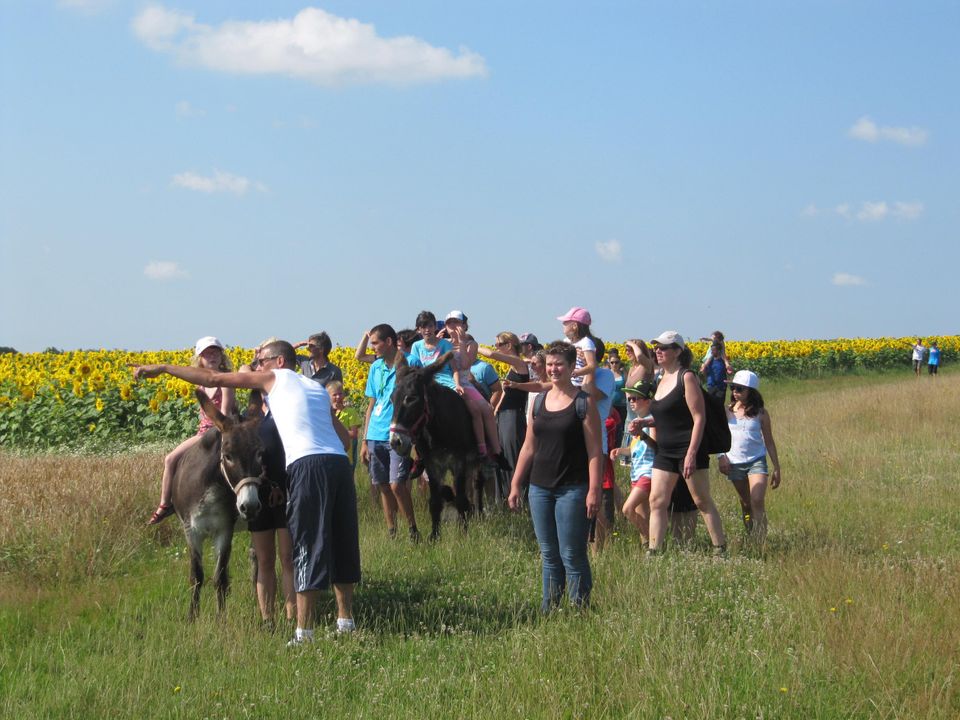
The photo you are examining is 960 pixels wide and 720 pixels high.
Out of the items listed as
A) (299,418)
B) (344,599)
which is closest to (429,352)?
(299,418)

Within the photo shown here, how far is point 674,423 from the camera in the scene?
30.9ft

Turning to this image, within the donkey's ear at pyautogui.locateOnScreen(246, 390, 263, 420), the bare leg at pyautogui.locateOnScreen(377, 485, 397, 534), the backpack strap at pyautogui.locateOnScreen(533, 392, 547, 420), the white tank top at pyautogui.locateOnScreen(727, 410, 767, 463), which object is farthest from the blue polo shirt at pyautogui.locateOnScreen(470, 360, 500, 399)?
the donkey's ear at pyautogui.locateOnScreen(246, 390, 263, 420)

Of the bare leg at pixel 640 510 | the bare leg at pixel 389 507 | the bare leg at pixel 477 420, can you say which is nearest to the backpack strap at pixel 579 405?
the bare leg at pixel 640 510

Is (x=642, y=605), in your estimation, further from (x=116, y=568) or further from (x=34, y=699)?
(x=116, y=568)

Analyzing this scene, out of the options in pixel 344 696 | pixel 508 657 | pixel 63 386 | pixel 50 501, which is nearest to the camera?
pixel 344 696

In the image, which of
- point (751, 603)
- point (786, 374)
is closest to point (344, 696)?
point (751, 603)

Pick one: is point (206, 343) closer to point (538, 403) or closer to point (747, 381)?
point (538, 403)

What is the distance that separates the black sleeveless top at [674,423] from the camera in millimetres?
9375

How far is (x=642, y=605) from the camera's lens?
7566 millimetres

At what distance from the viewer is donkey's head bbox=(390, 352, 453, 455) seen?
989 centimetres

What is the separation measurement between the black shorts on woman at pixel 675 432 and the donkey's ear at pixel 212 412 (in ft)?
13.2

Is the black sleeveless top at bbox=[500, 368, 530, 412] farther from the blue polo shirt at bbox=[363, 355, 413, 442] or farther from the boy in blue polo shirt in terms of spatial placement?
the boy in blue polo shirt

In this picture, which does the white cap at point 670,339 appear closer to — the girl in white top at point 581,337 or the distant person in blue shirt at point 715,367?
the girl in white top at point 581,337

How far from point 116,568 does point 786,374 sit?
3785 cm
